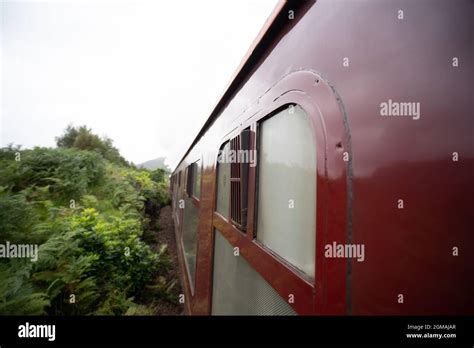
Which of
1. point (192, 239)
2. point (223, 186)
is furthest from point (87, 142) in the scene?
point (223, 186)

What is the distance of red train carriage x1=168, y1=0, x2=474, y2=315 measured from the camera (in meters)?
0.55

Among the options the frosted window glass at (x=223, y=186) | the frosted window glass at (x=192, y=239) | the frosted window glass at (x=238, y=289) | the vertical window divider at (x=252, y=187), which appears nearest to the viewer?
the frosted window glass at (x=238, y=289)

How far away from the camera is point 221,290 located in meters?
2.08

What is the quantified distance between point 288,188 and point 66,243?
13.8ft

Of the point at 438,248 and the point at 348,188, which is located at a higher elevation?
the point at 348,188

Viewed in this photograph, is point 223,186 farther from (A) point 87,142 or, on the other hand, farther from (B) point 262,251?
(A) point 87,142

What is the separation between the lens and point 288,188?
1102 mm

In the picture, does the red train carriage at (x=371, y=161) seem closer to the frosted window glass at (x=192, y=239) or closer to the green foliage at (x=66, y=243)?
the frosted window glass at (x=192, y=239)

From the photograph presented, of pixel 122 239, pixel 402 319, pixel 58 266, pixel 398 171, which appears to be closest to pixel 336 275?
pixel 402 319

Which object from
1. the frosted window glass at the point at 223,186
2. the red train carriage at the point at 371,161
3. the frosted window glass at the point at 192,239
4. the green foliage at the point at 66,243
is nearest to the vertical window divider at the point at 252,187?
the red train carriage at the point at 371,161

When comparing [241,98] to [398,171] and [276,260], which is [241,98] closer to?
[276,260]

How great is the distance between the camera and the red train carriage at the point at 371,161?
55cm

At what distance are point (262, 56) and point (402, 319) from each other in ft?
4.82

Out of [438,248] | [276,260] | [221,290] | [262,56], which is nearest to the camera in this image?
[438,248]
